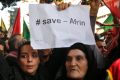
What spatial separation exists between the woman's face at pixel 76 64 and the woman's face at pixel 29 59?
0.45 metres

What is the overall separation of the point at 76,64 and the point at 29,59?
598mm

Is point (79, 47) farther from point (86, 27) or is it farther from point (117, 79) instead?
point (117, 79)

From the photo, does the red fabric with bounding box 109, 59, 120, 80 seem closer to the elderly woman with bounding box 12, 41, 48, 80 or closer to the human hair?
the human hair

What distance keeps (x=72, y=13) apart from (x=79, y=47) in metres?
0.41

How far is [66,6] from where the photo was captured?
464cm

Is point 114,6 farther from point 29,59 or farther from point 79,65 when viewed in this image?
point 29,59

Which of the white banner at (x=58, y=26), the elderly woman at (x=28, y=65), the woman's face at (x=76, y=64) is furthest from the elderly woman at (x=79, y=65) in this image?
the elderly woman at (x=28, y=65)

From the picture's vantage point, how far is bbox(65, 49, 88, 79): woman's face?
4348 millimetres

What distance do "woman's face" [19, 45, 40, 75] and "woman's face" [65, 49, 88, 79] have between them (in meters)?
0.45

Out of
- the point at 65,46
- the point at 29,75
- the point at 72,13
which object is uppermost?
the point at 72,13

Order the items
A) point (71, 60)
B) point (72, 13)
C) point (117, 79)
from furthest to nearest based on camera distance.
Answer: point (72, 13) < point (71, 60) < point (117, 79)

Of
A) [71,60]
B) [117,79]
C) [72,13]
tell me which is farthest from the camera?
[72,13]

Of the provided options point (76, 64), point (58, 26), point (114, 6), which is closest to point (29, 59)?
point (58, 26)

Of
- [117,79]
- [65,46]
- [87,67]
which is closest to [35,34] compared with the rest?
[65,46]
